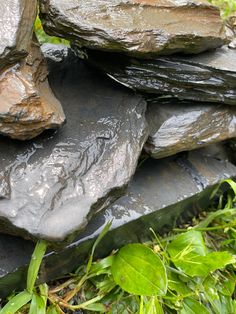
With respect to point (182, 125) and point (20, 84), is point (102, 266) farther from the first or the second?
point (20, 84)

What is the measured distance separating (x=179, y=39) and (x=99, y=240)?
0.86 m

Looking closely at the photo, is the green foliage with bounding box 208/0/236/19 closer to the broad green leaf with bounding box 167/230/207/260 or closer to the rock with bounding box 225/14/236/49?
the rock with bounding box 225/14/236/49

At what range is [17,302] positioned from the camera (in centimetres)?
160

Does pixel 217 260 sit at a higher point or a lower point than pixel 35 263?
lower

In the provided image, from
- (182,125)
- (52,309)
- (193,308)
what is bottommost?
(193,308)

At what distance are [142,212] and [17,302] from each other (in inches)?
25.2

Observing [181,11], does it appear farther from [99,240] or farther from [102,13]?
[99,240]

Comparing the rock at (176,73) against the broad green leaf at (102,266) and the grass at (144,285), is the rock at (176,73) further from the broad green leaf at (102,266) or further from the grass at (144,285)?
the broad green leaf at (102,266)

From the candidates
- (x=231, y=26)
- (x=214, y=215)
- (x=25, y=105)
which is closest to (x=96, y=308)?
(x=214, y=215)

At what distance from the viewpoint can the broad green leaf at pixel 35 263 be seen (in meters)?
1.47

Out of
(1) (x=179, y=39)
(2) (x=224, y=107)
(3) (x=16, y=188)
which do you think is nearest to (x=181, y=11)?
(1) (x=179, y=39)

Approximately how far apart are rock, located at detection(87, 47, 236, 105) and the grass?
2.06ft

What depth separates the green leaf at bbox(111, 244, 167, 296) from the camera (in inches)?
62.9

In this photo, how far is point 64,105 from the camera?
1.76 meters
